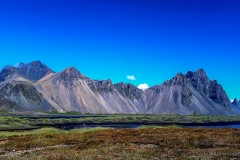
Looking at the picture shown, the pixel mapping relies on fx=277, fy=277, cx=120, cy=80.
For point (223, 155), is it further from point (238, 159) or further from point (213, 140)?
point (213, 140)

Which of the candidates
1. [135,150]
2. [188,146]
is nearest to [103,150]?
[135,150]

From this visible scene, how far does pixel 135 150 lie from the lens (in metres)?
32.8

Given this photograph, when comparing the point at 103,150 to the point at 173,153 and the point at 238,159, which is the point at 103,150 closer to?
the point at 173,153

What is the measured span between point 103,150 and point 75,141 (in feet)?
43.1

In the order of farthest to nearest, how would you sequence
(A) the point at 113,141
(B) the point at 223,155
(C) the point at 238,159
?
(A) the point at 113,141, (B) the point at 223,155, (C) the point at 238,159

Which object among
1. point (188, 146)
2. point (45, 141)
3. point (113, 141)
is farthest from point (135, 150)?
point (45, 141)

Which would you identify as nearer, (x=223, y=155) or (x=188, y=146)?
(x=223, y=155)

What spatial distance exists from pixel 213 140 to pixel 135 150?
39.1 ft

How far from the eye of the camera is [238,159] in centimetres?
2441

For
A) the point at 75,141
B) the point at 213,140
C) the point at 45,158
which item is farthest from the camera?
the point at 75,141

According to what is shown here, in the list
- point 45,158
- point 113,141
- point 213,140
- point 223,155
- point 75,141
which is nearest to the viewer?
point 223,155

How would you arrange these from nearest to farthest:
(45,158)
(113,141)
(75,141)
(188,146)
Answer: (45,158), (188,146), (113,141), (75,141)

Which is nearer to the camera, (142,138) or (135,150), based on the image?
(135,150)

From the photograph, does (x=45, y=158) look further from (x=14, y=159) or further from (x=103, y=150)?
(x=103, y=150)
